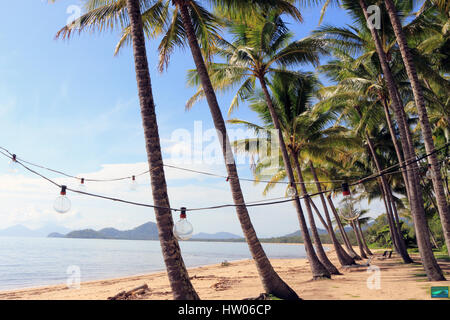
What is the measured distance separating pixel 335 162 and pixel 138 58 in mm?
18848

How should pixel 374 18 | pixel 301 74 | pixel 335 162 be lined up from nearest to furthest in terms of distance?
pixel 374 18 < pixel 301 74 < pixel 335 162

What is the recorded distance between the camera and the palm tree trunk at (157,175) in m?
5.56

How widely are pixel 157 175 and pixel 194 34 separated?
523 cm

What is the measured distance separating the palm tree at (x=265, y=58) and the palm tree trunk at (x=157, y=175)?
5722mm

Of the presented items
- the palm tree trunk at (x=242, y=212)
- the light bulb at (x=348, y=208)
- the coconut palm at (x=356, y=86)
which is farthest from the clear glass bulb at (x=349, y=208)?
the coconut palm at (x=356, y=86)

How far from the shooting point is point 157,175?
595 centimetres

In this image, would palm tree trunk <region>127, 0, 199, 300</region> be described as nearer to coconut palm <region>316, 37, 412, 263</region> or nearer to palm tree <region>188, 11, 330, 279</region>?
palm tree <region>188, 11, 330, 279</region>

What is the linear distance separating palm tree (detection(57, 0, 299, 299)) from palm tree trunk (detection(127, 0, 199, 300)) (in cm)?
100

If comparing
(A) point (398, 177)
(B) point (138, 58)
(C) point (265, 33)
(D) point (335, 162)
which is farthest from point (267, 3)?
(A) point (398, 177)

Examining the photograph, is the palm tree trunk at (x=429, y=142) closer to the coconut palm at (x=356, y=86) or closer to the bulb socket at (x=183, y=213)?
the coconut palm at (x=356, y=86)

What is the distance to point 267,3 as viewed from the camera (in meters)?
9.64
